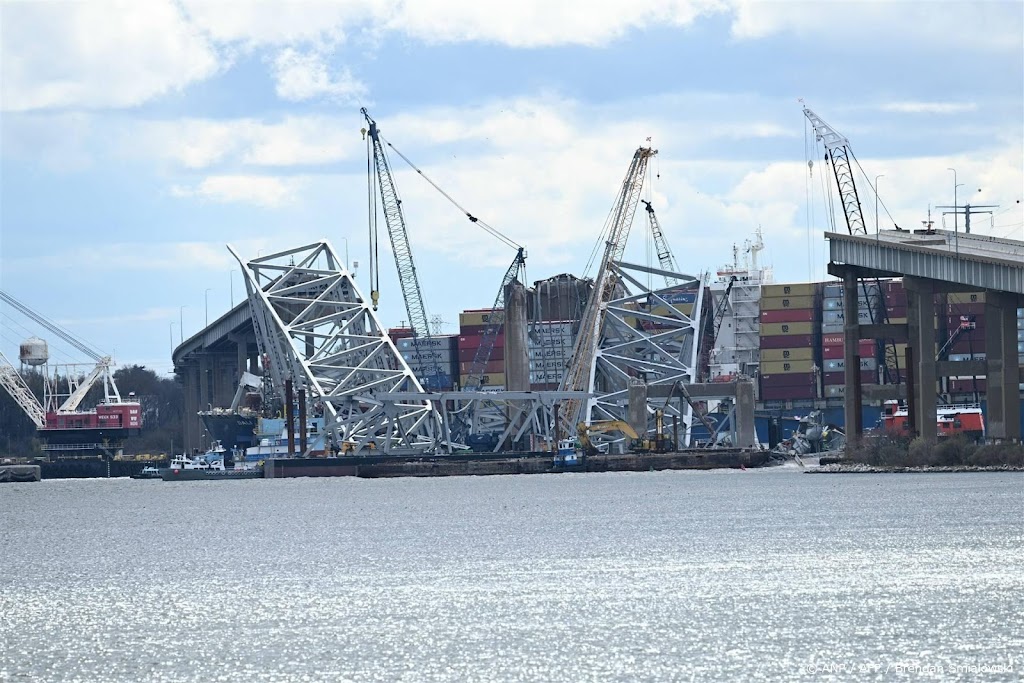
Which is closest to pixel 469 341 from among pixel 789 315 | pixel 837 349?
pixel 789 315

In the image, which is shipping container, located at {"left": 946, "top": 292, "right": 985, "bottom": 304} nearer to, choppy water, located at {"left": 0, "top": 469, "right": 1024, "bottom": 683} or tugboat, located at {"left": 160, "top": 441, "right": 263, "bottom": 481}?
tugboat, located at {"left": 160, "top": 441, "right": 263, "bottom": 481}

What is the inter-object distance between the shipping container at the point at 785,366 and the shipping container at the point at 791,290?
23.6 ft

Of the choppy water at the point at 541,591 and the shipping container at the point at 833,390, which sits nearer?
the choppy water at the point at 541,591

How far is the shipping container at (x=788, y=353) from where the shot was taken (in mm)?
164375

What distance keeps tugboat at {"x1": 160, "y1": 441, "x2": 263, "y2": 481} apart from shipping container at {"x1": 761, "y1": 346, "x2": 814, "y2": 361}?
173 ft

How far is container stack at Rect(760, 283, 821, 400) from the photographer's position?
163m

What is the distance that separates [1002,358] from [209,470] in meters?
65.0

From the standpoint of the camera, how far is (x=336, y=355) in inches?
5655

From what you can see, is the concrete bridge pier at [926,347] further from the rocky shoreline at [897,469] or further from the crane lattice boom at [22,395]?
the crane lattice boom at [22,395]

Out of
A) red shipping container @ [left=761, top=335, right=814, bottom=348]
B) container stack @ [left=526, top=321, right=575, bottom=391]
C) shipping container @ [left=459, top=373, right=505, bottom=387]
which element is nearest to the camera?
container stack @ [left=526, top=321, right=575, bottom=391]

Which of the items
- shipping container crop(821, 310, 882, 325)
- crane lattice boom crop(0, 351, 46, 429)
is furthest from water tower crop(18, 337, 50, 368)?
shipping container crop(821, 310, 882, 325)

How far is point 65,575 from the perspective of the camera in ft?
193

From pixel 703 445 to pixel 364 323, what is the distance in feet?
103

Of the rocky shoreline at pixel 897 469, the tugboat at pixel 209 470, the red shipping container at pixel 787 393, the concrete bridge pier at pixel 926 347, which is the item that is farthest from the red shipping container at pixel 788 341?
the concrete bridge pier at pixel 926 347
